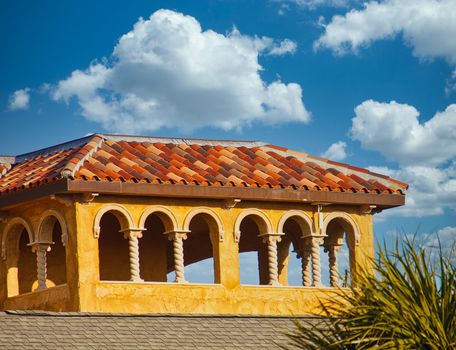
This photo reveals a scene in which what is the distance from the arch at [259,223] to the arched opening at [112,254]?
3.07 m

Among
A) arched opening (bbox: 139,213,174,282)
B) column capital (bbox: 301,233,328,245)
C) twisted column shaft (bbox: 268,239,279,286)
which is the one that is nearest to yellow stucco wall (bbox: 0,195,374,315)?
column capital (bbox: 301,233,328,245)

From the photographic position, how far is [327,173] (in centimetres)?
3061

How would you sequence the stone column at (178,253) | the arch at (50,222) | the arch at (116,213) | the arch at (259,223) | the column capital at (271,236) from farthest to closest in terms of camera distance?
the column capital at (271,236)
the arch at (259,223)
the stone column at (178,253)
the arch at (50,222)
the arch at (116,213)

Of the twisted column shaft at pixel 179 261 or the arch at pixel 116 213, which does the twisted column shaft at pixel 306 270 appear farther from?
the arch at pixel 116 213

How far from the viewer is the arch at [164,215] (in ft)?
90.6

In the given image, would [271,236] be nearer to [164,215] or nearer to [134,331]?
[164,215]

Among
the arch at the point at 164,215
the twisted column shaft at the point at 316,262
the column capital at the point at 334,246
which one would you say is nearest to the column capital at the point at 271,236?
the twisted column shaft at the point at 316,262

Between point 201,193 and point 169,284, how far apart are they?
1969 millimetres

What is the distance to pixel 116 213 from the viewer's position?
27.5m

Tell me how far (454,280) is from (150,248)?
11.8m

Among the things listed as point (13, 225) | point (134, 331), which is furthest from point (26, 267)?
point (134, 331)

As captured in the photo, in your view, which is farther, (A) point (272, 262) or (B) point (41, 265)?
(A) point (272, 262)

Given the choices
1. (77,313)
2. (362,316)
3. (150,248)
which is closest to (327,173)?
(150,248)

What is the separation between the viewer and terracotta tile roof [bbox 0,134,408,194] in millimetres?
27406
